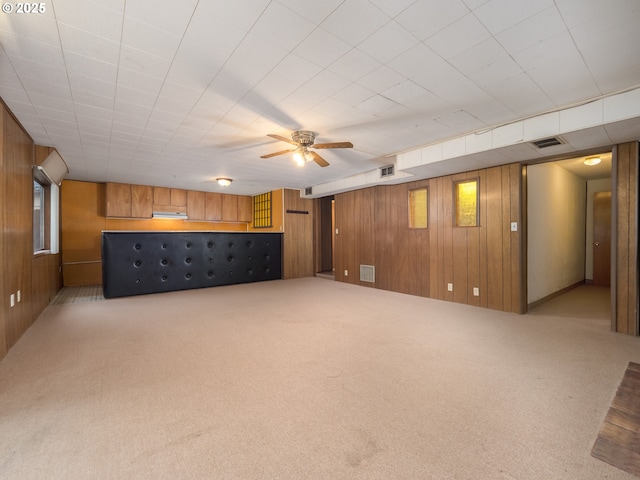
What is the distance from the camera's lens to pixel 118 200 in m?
6.82

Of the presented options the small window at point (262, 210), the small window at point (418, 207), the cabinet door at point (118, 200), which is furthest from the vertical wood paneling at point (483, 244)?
the cabinet door at point (118, 200)

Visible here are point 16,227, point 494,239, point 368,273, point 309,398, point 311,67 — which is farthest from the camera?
point 368,273

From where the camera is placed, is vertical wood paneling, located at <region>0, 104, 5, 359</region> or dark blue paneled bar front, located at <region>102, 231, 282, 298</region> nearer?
vertical wood paneling, located at <region>0, 104, 5, 359</region>

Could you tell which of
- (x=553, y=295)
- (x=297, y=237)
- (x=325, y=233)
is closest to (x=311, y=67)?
Result: (x=297, y=237)

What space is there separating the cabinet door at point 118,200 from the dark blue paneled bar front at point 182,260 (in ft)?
8.25

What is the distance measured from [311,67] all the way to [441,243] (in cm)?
362

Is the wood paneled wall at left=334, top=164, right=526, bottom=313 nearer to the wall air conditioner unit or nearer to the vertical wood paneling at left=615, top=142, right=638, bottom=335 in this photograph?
the vertical wood paneling at left=615, top=142, right=638, bottom=335

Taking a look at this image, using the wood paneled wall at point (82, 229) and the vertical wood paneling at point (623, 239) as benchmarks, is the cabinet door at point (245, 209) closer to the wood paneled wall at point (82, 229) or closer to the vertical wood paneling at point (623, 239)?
the wood paneled wall at point (82, 229)

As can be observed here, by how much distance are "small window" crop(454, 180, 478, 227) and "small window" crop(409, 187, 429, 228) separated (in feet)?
1.79

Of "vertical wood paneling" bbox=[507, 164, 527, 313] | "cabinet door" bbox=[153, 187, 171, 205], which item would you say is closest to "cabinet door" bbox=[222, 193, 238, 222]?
"cabinet door" bbox=[153, 187, 171, 205]

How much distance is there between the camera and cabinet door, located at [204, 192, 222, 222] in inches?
323

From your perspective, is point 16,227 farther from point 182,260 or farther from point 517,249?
point 517,249

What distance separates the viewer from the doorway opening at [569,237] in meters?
4.28

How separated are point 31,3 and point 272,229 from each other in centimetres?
620
